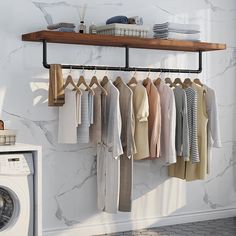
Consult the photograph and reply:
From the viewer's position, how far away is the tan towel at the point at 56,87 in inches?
155

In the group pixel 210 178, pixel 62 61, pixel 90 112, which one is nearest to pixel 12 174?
pixel 90 112

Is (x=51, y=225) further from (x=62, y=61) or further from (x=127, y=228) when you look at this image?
(x=62, y=61)

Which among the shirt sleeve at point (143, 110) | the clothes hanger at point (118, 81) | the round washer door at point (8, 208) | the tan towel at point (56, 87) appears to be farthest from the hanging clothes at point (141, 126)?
the round washer door at point (8, 208)

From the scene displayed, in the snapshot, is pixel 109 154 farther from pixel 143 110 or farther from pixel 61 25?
pixel 61 25

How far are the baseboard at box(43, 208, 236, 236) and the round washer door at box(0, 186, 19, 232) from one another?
24.1 inches

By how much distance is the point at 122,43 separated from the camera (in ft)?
13.8

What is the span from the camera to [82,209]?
4359 mm

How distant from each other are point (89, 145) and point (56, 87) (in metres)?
0.64

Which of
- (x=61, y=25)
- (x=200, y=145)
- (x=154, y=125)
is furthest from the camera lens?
(x=200, y=145)

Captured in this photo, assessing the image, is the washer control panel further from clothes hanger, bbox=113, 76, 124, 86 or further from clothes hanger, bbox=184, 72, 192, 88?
clothes hanger, bbox=184, 72, 192, 88

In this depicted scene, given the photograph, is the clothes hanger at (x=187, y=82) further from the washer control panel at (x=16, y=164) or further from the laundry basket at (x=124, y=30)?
the washer control panel at (x=16, y=164)

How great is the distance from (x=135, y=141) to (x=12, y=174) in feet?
3.49

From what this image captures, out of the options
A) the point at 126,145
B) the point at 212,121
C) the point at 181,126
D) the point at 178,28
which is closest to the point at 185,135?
the point at 181,126

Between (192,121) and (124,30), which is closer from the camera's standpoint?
(124,30)
